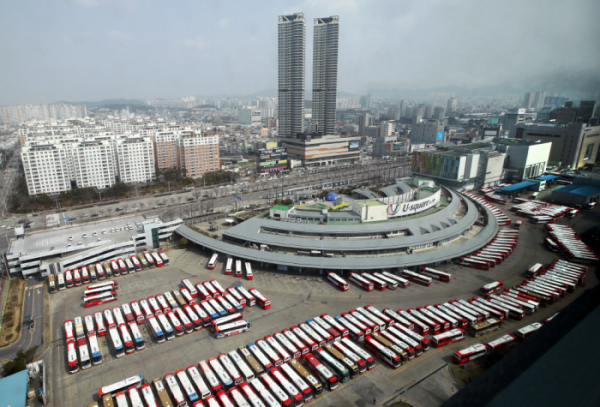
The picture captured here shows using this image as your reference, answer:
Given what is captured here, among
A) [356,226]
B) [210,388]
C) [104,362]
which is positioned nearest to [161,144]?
[356,226]

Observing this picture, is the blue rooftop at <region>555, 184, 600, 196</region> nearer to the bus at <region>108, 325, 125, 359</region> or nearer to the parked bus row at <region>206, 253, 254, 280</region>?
the parked bus row at <region>206, 253, 254, 280</region>

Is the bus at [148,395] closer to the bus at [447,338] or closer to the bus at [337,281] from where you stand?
the bus at [337,281]

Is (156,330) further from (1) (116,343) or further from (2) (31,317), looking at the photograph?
(2) (31,317)

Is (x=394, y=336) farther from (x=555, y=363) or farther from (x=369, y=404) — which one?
(x=555, y=363)

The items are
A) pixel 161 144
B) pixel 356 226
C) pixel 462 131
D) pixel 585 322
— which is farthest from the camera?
pixel 462 131

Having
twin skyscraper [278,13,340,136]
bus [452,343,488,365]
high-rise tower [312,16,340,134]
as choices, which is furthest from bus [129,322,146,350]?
high-rise tower [312,16,340,134]

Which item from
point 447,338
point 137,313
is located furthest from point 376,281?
point 137,313
